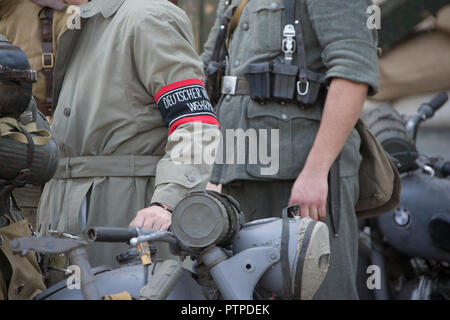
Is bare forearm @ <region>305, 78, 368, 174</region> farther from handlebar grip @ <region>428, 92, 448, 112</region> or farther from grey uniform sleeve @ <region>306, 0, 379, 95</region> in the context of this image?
handlebar grip @ <region>428, 92, 448, 112</region>

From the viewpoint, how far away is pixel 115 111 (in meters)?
1.88

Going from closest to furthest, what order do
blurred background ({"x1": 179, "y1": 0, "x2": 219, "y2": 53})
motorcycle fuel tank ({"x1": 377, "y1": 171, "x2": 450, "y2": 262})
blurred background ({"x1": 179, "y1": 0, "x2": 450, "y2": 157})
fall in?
motorcycle fuel tank ({"x1": 377, "y1": 171, "x2": 450, "y2": 262}), blurred background ({"x1": 179, "y1": 0, "x2": 450, "y2": 157}), blurred background ({"x1": 179, "y1": 0, "x2": 219, "y2": 53})

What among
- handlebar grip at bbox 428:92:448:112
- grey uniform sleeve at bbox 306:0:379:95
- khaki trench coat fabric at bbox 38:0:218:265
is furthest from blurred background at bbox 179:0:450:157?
khaki trench coat fabric at bbox 38:0:218:265

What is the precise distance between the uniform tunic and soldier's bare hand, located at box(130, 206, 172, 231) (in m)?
0.86

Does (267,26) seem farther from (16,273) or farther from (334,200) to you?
(16,273)

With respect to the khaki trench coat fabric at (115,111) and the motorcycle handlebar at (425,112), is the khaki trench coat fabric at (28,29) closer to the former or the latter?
the khaki trench coat fabric at (115,111)

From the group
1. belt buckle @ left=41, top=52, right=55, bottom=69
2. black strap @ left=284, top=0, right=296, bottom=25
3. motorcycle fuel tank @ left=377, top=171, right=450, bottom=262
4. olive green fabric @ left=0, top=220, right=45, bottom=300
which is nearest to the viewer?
olive green fabric @ left=0, top=220, right=45, bottom=300

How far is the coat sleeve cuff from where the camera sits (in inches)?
91.7

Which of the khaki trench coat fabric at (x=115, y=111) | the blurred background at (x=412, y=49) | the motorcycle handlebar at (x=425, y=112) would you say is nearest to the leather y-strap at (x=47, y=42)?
the khaki trench coat fabric at (x=115, y=111)

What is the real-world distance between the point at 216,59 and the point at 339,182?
0.73 m

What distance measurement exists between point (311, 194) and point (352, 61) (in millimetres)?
470

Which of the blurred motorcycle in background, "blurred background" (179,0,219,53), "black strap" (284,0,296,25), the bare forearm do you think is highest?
"blurred background" (179,0,219,53)

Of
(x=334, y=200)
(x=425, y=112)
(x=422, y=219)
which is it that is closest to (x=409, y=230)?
(x=422, y=219)
